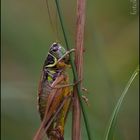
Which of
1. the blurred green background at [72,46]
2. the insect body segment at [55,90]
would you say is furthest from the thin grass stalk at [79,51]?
the blurred green background at [72,46]

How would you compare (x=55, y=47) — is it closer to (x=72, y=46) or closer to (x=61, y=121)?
(x=61, y=121)

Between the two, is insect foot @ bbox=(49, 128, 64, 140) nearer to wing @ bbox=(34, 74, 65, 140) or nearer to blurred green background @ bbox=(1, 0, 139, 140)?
wing @ bbox=(34, 74, 65, 140)

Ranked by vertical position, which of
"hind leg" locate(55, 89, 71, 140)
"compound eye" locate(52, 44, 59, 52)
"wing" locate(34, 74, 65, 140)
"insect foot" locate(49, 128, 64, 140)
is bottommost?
"insect foot" locate(49, 128, 64, 140)

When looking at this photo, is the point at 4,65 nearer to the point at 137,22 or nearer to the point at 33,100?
the point at 33,100

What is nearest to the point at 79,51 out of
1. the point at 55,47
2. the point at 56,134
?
the point at 55,47

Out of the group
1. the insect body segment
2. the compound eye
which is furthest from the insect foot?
the compound eye

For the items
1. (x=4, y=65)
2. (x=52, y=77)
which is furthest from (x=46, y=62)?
(x=4, y=65)
